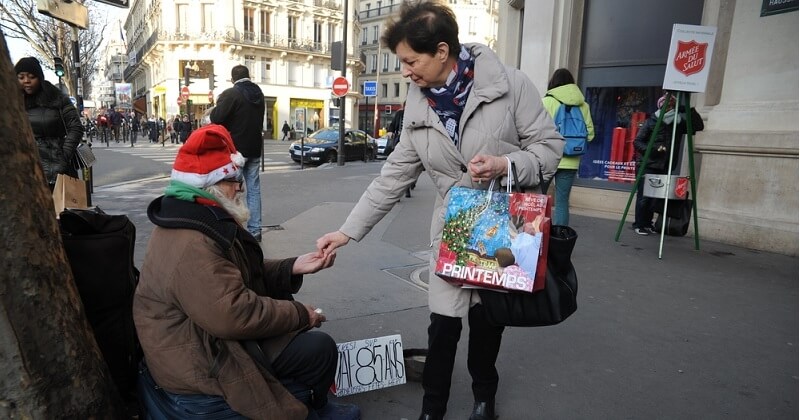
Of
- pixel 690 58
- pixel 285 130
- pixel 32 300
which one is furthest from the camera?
pixel 285 130

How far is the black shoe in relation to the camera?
8.33ft

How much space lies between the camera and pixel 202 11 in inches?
1676

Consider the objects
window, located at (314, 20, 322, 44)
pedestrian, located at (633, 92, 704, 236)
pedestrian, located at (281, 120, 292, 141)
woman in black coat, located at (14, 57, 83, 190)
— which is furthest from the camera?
window, located at (314, 20, 322, 44)

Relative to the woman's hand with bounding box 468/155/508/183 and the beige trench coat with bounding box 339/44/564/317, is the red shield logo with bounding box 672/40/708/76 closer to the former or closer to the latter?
the beige trench coat with bounding box 339/44/564/317

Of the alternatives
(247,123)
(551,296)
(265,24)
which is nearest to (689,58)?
(551,296)

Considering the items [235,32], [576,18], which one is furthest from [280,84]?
[576,18]

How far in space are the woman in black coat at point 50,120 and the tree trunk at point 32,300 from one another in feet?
13.1

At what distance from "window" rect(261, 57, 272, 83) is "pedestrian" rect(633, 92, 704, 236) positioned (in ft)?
139

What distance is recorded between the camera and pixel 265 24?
45062 mm

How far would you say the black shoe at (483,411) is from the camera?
254 cm

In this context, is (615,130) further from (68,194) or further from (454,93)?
(68,194)

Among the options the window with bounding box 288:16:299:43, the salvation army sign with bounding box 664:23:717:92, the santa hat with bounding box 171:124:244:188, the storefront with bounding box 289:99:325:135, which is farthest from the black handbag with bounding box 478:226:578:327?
the window with bounding box 288:16:299:43

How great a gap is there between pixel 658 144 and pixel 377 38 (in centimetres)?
5567

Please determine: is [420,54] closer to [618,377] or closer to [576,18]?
[618,377]
